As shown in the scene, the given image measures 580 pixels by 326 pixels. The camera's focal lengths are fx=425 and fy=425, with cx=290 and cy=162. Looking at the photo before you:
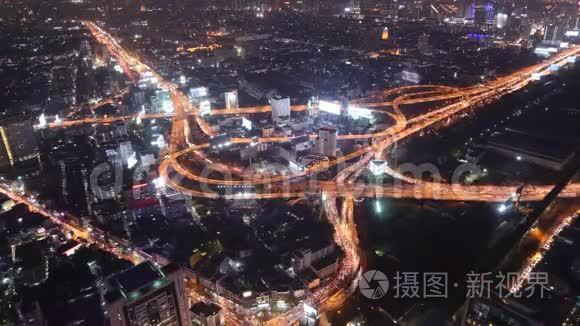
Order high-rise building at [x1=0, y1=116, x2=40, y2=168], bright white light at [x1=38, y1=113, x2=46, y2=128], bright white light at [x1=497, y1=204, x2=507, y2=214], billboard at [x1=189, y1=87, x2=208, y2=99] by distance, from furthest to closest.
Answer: billboard at [x1=189, y1=87, x2=208, y2=99], bright white light at [x1=38, y1=113, x2=46, y2=128], high-rise building at [x1=0, y1=116, x2=40, y2=168], bright white light at [x1=497, y1=204, x2=507, y2=214]

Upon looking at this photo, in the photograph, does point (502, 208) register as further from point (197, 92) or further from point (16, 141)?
point (16, 141)

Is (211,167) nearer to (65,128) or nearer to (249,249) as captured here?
(249,249)

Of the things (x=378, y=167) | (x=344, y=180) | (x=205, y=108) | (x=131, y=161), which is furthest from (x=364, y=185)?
(x=205, y=108)

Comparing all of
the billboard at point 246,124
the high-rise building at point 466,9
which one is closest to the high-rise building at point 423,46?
the high-rise building at point 466,9

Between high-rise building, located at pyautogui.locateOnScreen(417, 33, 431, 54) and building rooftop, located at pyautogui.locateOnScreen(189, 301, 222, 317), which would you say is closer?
building rooftop, located at pyautogui.locateOnScreen(189, 301, 222, 317)

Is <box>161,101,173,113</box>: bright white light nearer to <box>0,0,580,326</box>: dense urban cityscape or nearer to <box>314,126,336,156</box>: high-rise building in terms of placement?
<box>0,0,580,326</box>: dense urban cityscape

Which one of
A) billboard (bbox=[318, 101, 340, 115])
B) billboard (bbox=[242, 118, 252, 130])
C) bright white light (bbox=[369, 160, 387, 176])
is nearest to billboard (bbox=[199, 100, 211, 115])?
billboard (bbox=[242, 118, 252, 130])

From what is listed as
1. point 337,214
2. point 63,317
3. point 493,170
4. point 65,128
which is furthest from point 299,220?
point 65,128
